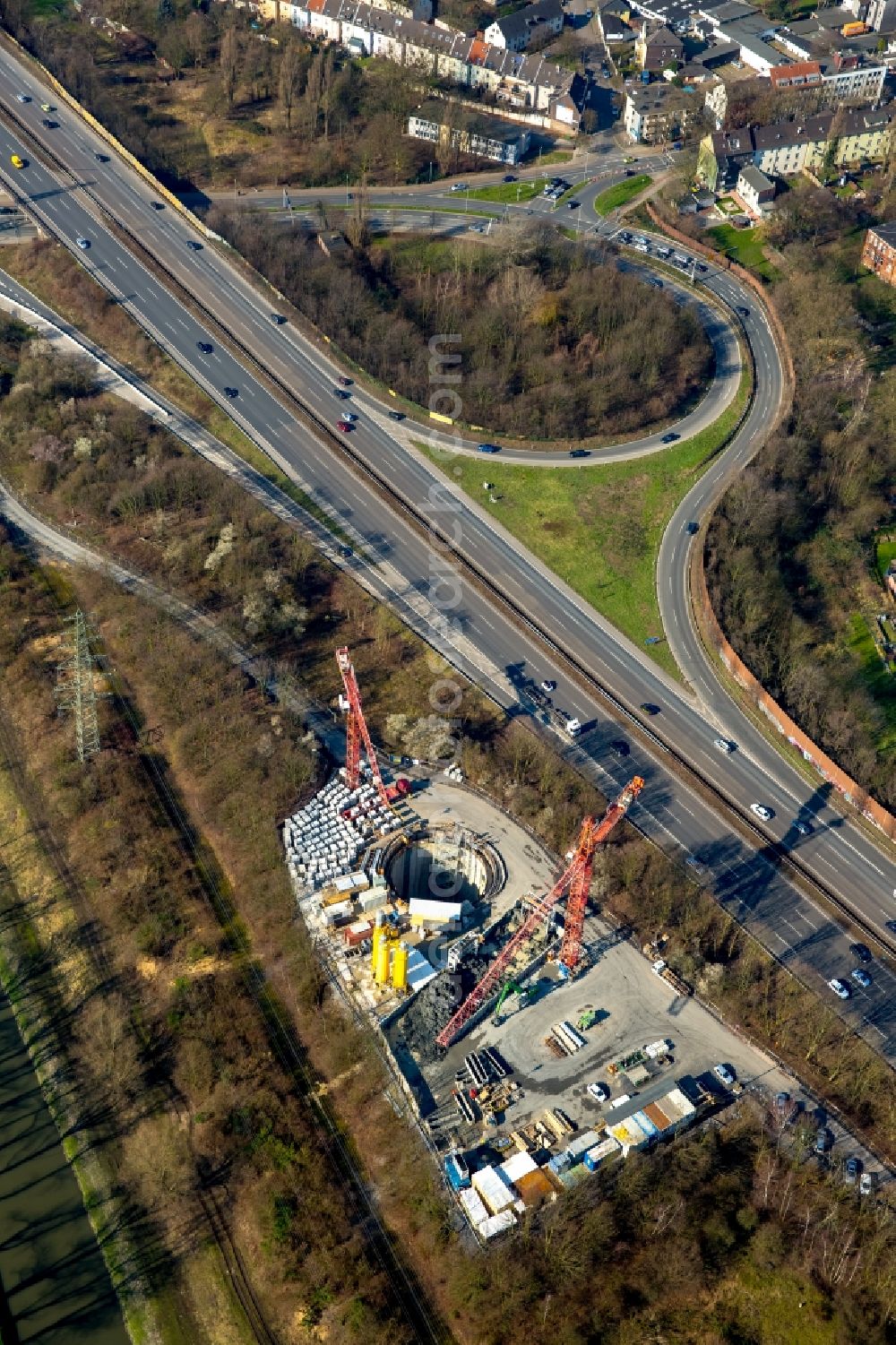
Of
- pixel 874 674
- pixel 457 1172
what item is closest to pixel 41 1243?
pixel 457 1172

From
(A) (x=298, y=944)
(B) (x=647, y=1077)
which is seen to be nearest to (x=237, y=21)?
(A) (x=298, y=944)

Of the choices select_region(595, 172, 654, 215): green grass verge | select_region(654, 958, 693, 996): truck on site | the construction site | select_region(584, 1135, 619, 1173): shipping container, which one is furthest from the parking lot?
select_region(595, 172, 654, 215): green grass verge

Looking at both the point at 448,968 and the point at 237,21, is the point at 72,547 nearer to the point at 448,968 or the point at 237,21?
the point at 448,968

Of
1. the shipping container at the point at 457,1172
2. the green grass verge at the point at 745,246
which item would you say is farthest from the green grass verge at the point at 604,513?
the shipping container at the point at 457,1172

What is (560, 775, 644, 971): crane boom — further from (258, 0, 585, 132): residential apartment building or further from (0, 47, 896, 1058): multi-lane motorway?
(258, 0, 585, 132): residential apartment building

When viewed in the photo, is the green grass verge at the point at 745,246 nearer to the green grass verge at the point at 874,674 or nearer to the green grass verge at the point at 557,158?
the green grass verge at the point at 557,158

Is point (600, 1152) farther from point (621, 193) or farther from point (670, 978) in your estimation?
point (621, 193)
